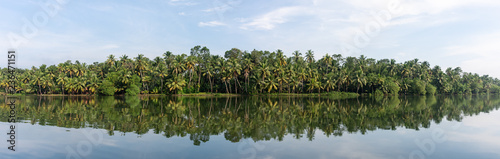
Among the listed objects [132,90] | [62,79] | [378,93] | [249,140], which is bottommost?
[378,93]

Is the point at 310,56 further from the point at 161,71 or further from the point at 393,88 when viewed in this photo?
the point at 161,71

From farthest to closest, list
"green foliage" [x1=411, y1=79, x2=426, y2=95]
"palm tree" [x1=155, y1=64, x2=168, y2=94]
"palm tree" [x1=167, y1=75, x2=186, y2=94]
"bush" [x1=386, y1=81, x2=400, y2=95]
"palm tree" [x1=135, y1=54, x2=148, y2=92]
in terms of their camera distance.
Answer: "green foliage" [x1=411, y1=79, x2=426, y2=95], "bush" [x1=386, y1=81, x2=400, y2=95], "palm tree" [x1=135, y1=54, x2=148, y2=92], "palm tree" [x1=155, y1=64, x2=168, y2=94], "palm tree" [x1=167, y1=75, x2=186, y2=94]

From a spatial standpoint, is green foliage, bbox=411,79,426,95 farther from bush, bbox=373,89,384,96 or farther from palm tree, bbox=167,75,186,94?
palm tree, bbox=167,75,186,94

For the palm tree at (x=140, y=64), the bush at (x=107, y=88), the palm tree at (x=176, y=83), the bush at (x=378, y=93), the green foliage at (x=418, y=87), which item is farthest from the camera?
the green foliage at (x=418, y=87)

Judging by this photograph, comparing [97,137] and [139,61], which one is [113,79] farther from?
[97,137]

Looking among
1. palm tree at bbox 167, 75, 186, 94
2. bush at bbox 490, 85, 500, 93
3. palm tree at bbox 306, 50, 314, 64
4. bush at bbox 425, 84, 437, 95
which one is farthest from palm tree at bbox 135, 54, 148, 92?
bush at bbox 490, 85, 500, 93

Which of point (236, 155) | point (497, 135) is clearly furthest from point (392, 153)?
point (497, 135)

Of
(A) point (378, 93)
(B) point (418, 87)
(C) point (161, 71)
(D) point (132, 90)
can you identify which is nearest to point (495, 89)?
(B) point (418, 87)

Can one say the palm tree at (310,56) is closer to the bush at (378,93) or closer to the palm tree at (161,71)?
the bush at (378,93)

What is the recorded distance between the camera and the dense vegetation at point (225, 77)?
73.5 metres

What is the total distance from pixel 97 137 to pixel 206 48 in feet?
262

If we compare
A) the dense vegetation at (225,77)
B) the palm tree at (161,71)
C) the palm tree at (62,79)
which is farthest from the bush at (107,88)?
the palm tree at (62,79)

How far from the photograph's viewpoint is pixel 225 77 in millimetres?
72875

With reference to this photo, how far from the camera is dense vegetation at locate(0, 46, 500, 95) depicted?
7350cm
